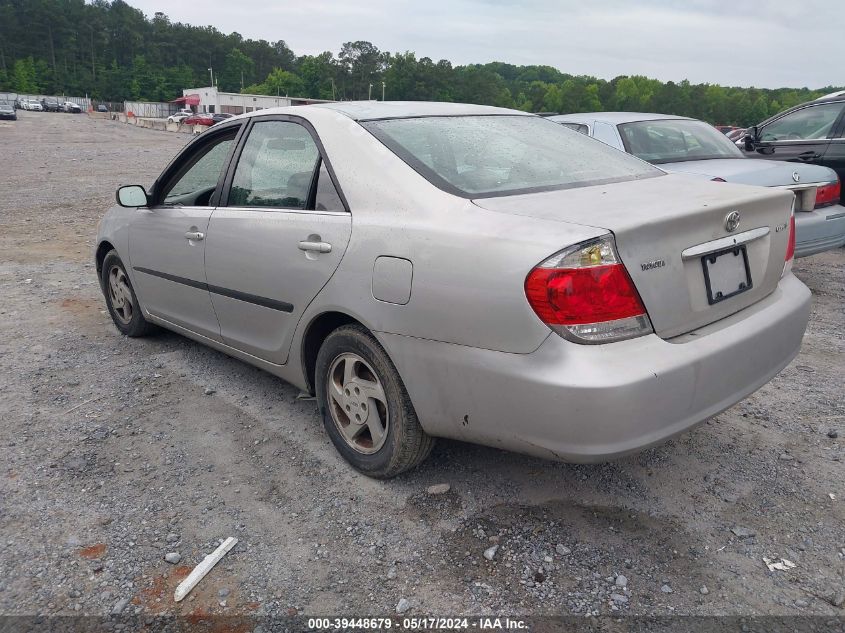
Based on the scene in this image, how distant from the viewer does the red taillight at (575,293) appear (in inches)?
86.8

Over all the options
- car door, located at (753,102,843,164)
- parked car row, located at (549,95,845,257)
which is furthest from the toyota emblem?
car door, located at (753,102,843,164)

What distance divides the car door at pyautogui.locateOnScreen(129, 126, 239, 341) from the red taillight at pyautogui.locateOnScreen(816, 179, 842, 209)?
16.7 ft

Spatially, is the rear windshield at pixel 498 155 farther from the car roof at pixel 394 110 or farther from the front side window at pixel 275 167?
the front side window at pixel 275 167

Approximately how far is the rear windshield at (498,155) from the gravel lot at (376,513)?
1289 mm

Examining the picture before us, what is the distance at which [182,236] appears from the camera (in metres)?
3.98

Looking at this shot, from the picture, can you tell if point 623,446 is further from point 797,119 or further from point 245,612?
point 797,119

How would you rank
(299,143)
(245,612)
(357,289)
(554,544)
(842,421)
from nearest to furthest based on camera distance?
(245,612), (554,544), (357,289), (299,143), (842,421)

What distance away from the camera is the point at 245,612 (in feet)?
7.45

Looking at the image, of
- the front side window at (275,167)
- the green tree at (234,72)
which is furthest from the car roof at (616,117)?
the green tree at (234,72)

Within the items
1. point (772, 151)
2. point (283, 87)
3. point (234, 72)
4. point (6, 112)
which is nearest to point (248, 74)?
point (234, 72)

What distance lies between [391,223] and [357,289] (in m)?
0.30

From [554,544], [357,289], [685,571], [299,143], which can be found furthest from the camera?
[299,143]

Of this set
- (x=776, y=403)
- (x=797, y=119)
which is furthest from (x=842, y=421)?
(x=797, y=119)

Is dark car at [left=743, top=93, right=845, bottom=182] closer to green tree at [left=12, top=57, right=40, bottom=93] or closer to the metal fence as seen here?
the metal fence
